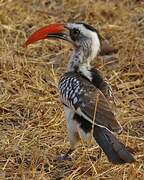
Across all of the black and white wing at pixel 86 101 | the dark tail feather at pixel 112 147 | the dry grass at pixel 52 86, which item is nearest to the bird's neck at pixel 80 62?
the black and white wing at pixel 86 101

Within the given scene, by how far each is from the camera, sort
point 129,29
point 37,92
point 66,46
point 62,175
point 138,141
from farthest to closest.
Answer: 1. point 129,29
2. point 66,46
3. point 37,92
4. point 138,141
5. point 62,175

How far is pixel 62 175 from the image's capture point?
155 inches

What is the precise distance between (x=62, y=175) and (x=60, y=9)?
3531 millimetres

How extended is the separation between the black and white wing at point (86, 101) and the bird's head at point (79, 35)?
0.91 feet

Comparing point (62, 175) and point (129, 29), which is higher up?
Result: point (129, 29)

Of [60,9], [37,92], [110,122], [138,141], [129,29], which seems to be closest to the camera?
[110,122]

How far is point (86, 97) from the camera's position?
12.6 feet

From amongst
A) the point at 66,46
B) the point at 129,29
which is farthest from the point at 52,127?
the point at 129,29

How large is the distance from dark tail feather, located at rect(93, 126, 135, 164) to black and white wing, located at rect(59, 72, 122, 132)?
0.05 m

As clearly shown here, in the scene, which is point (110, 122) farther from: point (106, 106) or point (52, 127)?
point (52, 127)

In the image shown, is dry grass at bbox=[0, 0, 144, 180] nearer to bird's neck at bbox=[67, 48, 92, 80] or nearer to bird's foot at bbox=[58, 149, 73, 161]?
bird's foot at bbox=[58, 149, 73, 161]

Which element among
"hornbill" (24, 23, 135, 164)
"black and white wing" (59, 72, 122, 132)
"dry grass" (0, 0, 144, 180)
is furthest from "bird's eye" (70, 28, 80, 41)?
"dry grass" (0, 0, 144, 180)

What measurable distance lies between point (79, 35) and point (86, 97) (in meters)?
0.63

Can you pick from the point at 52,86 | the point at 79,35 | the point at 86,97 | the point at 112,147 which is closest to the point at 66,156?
the point at 86,97
